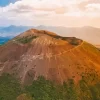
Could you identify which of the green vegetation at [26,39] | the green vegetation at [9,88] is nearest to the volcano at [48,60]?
the green vegetation at [26,39]

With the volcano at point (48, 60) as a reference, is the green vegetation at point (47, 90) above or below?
below

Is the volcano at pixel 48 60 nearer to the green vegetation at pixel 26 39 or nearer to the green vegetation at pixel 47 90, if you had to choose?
the green vegetation at pixel 26 39

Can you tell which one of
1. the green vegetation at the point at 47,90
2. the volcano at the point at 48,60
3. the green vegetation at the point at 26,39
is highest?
the green vegetation at the point at 26,39

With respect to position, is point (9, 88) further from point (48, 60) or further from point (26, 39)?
point (26, 39)

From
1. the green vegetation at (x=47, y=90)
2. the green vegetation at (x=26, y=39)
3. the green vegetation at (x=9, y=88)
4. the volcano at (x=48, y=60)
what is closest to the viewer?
the green vegetation at (x=47, y=90)

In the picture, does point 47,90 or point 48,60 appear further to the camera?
point 48,60

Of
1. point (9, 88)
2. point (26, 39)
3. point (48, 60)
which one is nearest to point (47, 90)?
point (48, 60)
